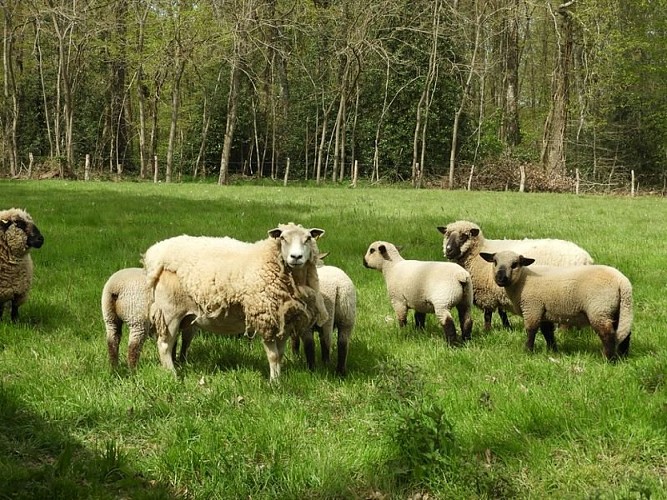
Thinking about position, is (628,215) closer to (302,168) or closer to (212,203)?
(212,203)

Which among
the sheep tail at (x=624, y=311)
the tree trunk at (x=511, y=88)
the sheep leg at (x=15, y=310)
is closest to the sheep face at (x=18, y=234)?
the sheep leg at (x=15, y=310)

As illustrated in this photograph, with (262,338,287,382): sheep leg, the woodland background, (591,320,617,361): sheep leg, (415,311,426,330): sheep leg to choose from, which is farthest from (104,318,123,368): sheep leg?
the woodland background

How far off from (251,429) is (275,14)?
3956cm

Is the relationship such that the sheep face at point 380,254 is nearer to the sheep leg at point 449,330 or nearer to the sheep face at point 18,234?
the sheep leg at point 449,330

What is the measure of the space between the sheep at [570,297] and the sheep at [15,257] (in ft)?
17.7

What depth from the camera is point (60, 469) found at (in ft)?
12.0

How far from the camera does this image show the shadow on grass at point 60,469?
3.46 m

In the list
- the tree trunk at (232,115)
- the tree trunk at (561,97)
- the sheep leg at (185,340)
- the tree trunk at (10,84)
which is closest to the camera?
the sheep leg at (185,340)

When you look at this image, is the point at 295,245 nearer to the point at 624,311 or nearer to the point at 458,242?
the point at 624,311

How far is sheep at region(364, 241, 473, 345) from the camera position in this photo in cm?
643

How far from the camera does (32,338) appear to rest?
6.30 meters

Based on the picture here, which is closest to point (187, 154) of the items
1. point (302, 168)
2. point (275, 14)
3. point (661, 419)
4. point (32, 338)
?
point (302, 168)

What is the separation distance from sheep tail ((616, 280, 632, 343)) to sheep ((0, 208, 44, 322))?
6.42 m

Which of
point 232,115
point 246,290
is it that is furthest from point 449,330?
point 232,115
